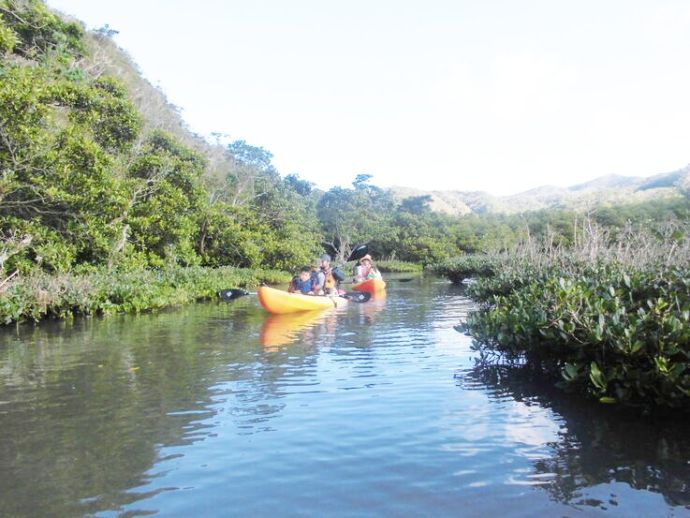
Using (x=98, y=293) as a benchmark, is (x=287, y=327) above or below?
below

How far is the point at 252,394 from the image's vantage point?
666 centimetres

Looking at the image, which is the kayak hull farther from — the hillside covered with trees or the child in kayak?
the hillside covered with trees

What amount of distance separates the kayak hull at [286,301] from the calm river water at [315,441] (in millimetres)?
4732

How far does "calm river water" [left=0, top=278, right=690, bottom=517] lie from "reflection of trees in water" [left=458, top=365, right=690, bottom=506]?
0.02m

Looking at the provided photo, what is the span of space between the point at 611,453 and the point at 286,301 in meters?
10.1

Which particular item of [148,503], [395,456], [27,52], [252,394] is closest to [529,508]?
[395,456]

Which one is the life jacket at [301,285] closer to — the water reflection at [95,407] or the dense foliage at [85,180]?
the water reflection at [95,407]

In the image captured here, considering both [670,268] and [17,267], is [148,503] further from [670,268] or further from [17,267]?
[17,267]

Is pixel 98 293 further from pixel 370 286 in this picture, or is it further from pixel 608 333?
pixel 608 333

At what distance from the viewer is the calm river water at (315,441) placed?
389 centimetres

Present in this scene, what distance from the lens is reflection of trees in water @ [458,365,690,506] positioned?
4008 mm

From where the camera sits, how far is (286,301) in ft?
46.2

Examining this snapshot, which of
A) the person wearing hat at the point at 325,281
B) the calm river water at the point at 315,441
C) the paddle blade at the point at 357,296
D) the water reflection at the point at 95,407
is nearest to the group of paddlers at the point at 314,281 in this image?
the person wearing hat at the point at 325,281

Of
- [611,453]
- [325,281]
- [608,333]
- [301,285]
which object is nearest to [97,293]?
[301,285]
